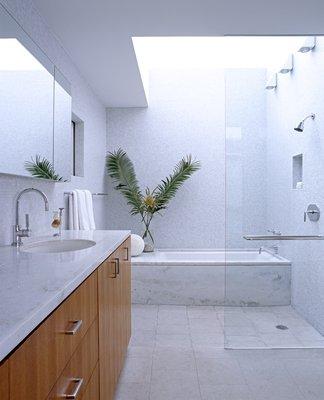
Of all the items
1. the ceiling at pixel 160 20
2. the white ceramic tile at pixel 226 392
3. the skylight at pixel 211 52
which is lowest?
the white ceramic tile at pixel 226 392

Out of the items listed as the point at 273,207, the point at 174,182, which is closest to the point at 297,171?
the point at 273,207

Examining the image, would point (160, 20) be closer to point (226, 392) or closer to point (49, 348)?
point (49, 348)

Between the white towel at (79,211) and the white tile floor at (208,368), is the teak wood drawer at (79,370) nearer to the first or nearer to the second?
the white tile floor at (208,368)

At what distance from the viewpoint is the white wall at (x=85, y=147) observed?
69.1 inches

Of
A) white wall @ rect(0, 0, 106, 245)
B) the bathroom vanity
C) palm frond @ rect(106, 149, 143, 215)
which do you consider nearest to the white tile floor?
the bathroom vanity

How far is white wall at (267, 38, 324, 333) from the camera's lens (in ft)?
9.03

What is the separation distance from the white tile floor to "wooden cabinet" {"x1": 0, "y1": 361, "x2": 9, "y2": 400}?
146cm

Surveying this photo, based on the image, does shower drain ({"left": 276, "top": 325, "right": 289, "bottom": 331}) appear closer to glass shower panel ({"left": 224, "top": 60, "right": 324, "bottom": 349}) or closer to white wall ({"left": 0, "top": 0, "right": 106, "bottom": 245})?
glass shower panel ({"left": 224, "top": 60, "right": 324, "bottom": 349})

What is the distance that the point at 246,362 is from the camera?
7.55 feet

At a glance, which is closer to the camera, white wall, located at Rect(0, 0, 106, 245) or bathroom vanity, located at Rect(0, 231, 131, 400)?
bathroom vanity, located at Rect(0, 231, 131, 400)

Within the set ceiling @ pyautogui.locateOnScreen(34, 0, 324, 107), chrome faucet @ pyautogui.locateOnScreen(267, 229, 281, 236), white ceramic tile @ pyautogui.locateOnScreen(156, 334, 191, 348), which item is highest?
ceiling @ pyautogui.locateOnScreen(34, 0, 324, 107)

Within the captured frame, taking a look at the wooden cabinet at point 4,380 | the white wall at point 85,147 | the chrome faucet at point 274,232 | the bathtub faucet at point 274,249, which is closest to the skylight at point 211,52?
the white wall at point 85,147

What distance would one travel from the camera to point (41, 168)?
210 centimetres

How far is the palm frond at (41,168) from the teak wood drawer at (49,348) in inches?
37.8
